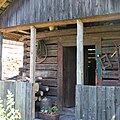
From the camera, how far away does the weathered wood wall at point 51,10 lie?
5.07m

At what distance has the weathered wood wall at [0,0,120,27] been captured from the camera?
507cm

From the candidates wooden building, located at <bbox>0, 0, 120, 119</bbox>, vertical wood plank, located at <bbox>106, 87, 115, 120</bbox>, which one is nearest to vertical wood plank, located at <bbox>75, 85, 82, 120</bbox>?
wooden building, located at <bbox>0, 0, 120, 119</bbox>

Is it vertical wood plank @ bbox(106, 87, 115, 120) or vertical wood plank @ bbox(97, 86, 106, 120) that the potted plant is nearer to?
vertical wood plank @ bbox(97, 86, 106, 120)

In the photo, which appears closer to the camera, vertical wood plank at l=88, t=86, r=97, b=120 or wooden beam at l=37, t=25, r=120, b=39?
vertical wood plank at l=88, t=86, r=97, b=120

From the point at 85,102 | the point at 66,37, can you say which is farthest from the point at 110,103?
the point at 66,37

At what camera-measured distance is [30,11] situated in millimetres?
6203

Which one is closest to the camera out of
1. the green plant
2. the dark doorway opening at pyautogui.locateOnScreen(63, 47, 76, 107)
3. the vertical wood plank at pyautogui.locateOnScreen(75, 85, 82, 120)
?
the vertical wood plank at pyautogui.locateOnScreen(75, 85, 82, 120)

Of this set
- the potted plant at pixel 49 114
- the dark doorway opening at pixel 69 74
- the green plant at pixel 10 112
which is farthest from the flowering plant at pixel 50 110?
the green plant at pixel 10 112

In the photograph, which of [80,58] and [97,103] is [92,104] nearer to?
[97,103]

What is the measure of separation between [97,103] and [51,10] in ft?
8.27

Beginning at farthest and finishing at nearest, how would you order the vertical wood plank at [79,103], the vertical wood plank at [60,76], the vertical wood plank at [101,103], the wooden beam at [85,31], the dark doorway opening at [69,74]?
the dark doorway opening at [69,74]
the vertical wood plank at [60,76]
the wooden beam at [85,31]
the vertical wood plank at [79,103]
the vertical wood plank at [101,103]

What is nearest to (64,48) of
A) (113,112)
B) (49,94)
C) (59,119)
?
(49,94)

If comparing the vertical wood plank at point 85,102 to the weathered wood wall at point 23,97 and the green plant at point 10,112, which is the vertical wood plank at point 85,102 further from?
the green plant at point 10,112

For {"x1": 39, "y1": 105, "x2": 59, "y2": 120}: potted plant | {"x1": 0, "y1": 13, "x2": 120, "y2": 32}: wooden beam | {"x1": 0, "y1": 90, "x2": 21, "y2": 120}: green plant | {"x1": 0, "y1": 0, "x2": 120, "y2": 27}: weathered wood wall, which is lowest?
{"x1": 39, "y1": 105, "x2": 59, "y2": 120}: potted plant
